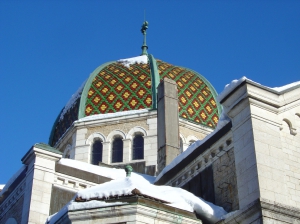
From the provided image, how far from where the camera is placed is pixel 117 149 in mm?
24438

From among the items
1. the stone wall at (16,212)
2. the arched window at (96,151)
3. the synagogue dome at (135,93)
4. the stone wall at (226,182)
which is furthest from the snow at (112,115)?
the stone wall at (226,182)

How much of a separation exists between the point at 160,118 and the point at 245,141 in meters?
6.16

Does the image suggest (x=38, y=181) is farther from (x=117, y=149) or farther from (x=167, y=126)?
(x=117, y=149)

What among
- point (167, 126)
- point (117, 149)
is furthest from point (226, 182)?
point (117, 149)

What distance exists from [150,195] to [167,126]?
20.3ft

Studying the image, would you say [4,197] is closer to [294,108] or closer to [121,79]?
A: [294,108]

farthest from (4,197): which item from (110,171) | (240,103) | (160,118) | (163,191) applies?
(240,103)

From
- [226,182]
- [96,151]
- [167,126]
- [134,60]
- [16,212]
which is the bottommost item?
[226,182]

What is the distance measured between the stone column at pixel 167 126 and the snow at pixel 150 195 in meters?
4.68

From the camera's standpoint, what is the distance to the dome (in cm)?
2542

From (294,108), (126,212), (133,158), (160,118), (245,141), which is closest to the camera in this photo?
(126,212)

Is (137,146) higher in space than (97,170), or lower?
higher

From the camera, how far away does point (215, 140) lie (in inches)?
519

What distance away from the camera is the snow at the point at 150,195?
449 inches
